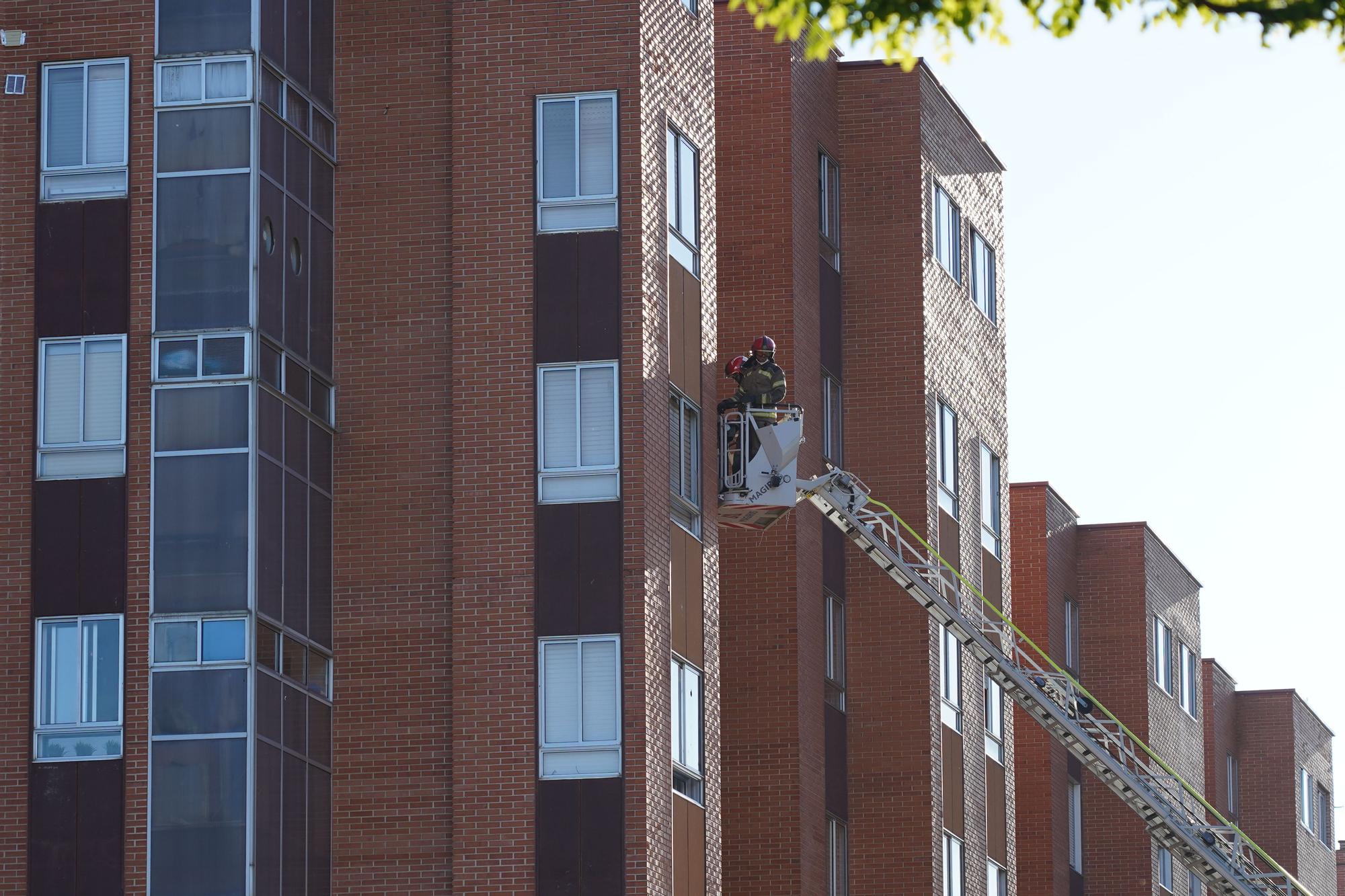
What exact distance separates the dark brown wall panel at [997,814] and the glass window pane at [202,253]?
60.9ft

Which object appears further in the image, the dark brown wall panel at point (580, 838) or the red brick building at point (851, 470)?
the red brick building at point (851, 470)

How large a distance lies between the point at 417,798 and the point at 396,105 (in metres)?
8.53

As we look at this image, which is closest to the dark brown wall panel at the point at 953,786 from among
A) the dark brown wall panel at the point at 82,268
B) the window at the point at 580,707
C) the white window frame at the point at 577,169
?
the window at the point at 580,707

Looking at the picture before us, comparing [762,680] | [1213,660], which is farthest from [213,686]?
[1213,660]

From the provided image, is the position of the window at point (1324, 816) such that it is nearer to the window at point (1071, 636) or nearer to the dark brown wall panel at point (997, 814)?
the window at point (1071, 636)

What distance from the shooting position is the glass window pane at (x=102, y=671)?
96.4ft

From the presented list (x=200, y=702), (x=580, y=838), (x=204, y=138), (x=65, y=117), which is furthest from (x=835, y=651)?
(x=65, y=117)

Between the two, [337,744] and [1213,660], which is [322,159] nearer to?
[337,744]

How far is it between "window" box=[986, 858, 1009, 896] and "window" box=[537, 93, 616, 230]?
647 inches

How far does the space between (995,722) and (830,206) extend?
957 cm

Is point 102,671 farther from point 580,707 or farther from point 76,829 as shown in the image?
point 580,707

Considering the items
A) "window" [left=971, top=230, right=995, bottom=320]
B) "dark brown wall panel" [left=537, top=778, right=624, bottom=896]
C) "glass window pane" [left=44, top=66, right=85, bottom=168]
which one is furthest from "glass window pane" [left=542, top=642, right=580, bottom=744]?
"window" [left=971, top=230, right=995, bottom=320]

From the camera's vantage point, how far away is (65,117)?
3120 cm

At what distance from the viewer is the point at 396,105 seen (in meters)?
32.7
